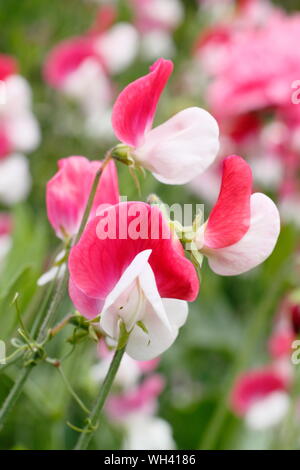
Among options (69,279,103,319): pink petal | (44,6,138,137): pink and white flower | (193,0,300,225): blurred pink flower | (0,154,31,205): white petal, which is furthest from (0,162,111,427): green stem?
(44,6,138,137): pink and white flower

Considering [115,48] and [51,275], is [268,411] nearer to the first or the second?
[51,275]

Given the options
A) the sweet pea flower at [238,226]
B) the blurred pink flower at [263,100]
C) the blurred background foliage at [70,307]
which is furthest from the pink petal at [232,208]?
the blurred pink flower at [263,100]

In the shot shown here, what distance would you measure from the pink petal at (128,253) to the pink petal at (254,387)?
47 centimetres

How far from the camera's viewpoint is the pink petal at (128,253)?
1.14 feet

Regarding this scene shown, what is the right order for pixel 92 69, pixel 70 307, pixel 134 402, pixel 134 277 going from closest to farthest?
1. pixel 134 277
2. pixel 134 402
3. pixel 70 307
4. pixel 92 69

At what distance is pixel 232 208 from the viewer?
37 centimetres

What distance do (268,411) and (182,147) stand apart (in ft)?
1.54

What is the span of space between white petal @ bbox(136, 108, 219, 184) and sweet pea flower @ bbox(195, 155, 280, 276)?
12mm

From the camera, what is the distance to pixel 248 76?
2.72 feet

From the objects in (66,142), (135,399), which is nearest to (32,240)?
(135,399)

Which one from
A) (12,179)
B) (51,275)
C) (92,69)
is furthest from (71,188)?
(92,69)

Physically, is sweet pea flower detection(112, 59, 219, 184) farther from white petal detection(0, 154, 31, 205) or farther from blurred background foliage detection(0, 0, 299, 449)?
white petal detection(0, 154, 31, 205)
